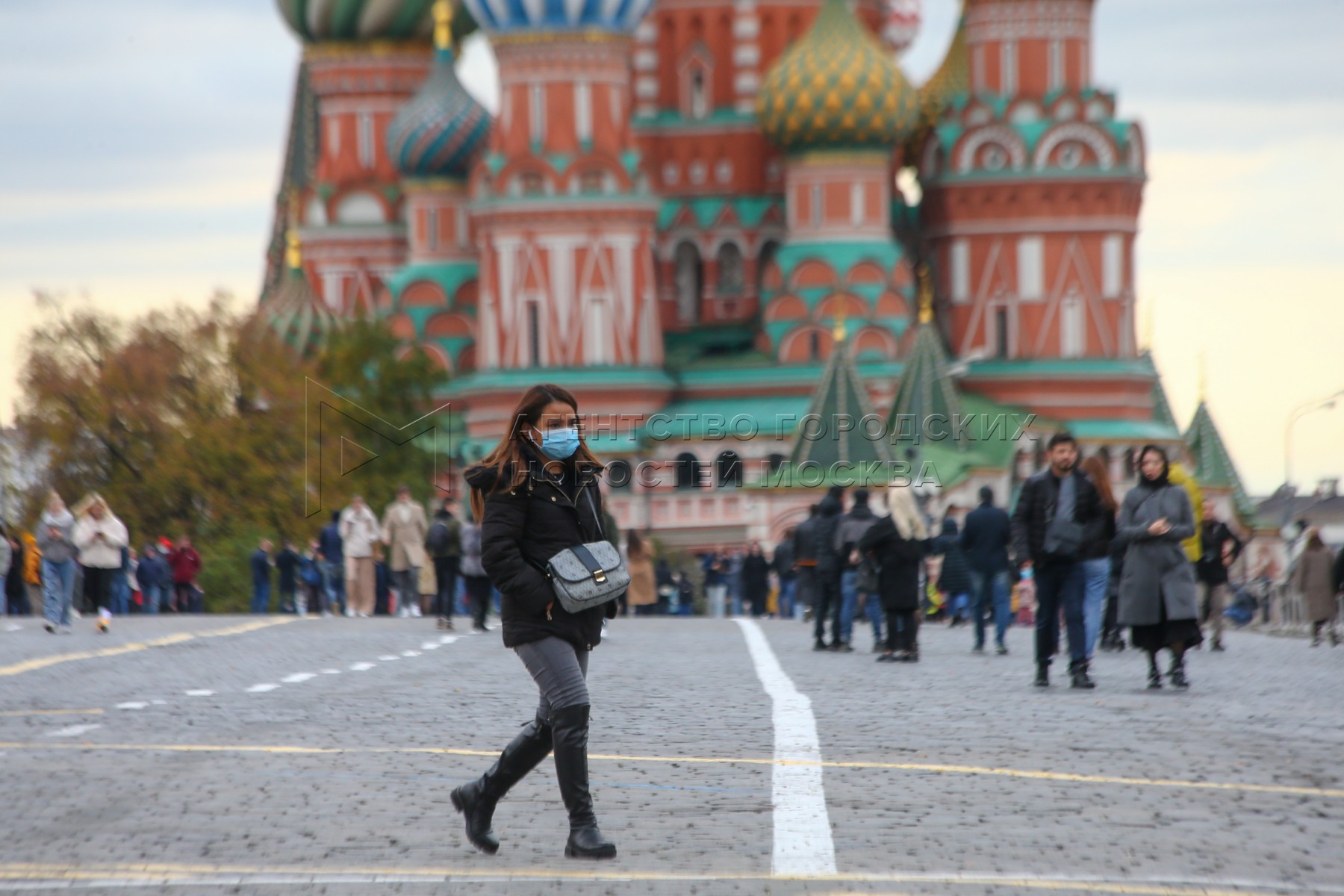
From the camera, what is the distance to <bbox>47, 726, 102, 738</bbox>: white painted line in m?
13.6

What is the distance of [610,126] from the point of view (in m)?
67.2

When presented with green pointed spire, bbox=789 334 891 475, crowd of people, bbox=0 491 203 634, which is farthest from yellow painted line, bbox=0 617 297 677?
green pointed spire, bbox=789 334 891 475

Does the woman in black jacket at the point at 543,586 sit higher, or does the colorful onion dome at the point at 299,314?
the colorful onion dome at the point at 299,314

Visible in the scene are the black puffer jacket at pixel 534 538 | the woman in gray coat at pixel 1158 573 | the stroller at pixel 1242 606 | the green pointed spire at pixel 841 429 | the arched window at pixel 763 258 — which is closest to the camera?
the black puffer jacket at pixel 534 538

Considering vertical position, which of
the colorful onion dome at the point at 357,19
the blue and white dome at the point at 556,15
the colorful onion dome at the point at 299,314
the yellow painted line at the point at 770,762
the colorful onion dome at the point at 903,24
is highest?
the colorful onion dome at the point at 903,24

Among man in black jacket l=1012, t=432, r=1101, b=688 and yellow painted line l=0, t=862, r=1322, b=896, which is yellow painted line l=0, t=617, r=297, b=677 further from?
yellow painted line l=0, t=862, r=1322, b=896

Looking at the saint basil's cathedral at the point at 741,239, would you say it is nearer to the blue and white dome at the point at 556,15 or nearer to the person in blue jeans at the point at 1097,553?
the blue and white dome at the point at 556,15

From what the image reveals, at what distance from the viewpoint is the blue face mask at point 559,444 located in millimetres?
9648

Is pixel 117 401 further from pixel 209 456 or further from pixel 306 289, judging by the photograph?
pixel 306 289

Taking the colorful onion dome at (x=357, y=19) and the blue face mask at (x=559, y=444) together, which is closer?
the blue face mask at (x=559, y=444)

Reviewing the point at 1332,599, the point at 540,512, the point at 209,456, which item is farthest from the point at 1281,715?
the point at 209,456

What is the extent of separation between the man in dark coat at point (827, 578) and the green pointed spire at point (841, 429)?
3693 centimetres

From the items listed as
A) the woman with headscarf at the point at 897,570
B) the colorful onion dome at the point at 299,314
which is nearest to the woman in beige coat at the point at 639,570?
the woman with headscarf at the point at 897,570

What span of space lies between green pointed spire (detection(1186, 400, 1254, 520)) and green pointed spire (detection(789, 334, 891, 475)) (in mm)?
16311
